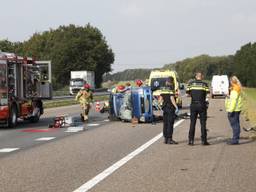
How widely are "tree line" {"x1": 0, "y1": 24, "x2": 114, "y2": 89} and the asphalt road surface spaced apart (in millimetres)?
81437

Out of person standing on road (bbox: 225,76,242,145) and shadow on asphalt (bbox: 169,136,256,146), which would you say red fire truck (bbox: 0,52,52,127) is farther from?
person standing on road (bbox: 225,76,242,145)

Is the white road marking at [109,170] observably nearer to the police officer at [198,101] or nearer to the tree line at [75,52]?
the police officer at [198,101]

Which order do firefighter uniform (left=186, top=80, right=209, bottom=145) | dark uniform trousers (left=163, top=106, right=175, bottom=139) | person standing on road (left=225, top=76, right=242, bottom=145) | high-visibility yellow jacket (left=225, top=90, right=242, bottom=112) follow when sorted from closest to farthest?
1. firefighter uniform (left=186, top=80, right=209, bottom=145)
2. person standing on road (left=225, top=76, right=242, bottom=145)
3. high-visibility yellow jacket (left=225, top=90, right=242, bottom=112)
4. dark uniform trousers (left=163, top=106, right=175, bottom=139)

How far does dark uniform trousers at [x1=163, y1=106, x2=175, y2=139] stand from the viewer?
15823mm

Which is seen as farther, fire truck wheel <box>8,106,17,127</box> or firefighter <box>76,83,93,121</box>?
firefighter <box>76,83,93,121</box>

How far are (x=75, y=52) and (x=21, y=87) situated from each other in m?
78.2

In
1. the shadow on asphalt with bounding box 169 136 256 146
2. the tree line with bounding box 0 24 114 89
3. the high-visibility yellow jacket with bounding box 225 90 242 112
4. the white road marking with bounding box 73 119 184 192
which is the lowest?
the white road marking with bounding box 73 119 184 192

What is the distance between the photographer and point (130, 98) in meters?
23.9

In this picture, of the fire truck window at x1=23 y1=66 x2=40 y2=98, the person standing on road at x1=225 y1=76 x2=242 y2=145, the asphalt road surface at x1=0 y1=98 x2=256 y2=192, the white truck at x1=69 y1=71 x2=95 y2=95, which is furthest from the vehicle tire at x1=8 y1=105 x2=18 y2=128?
the white truck at x1=69 y1=71 x2=95 y2=95

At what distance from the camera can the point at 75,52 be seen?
334ft

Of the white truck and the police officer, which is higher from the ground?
the white truck

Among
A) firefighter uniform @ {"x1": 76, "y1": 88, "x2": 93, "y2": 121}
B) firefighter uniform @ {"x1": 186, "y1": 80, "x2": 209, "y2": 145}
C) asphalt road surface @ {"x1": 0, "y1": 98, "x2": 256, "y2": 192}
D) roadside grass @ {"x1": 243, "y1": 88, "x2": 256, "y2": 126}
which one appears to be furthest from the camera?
firefighter uniform @ {"x1": 76, "y1": 88, "x2": 93, "y2": 121}

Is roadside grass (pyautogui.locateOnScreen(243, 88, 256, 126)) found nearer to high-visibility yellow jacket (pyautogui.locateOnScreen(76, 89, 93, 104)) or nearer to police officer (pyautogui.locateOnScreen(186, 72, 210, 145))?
police officer (pyautogui.locateOnScreen(186, 72, 210, 145))

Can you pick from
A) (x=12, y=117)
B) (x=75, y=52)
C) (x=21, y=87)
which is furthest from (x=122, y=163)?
(x=75, y=52)
